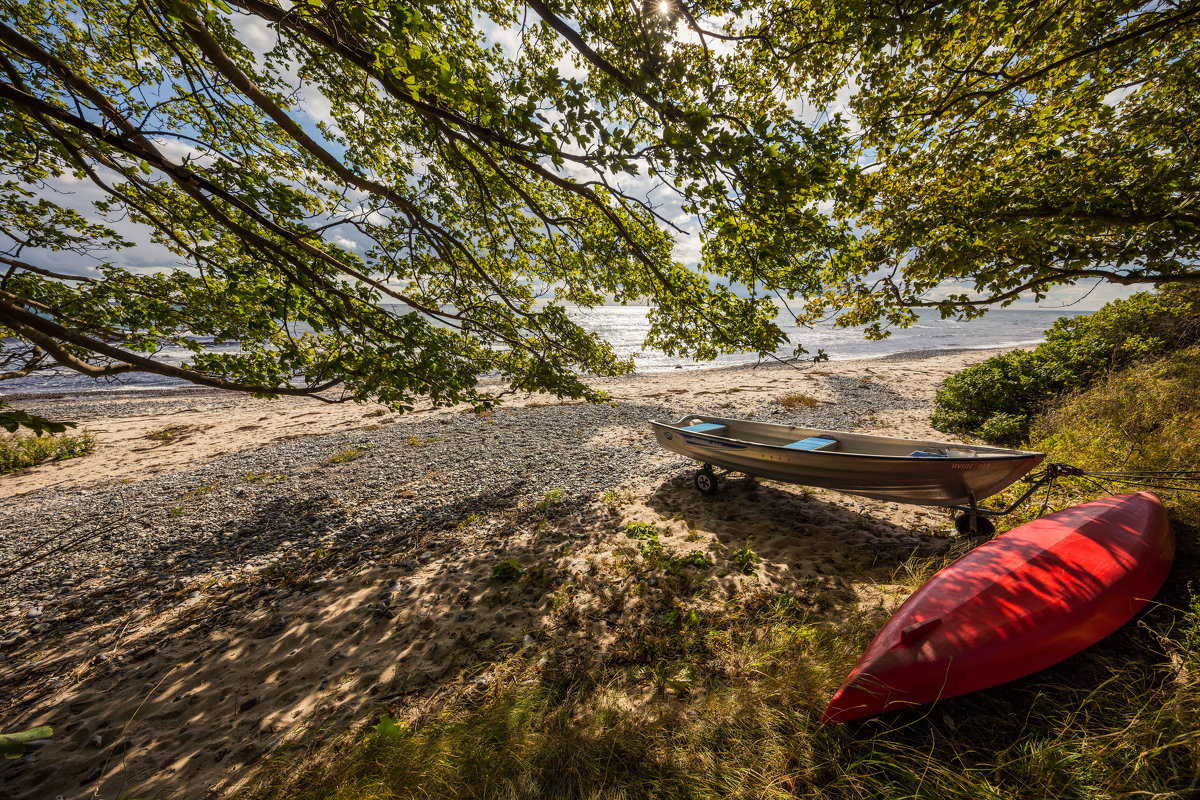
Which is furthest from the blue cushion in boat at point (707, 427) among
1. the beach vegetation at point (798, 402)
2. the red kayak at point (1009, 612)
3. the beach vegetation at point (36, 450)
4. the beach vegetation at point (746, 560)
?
the beach vegetation at point (36, 450)

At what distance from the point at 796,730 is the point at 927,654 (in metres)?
1.11

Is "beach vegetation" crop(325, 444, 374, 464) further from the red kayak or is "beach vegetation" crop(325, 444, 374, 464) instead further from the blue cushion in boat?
the red kayak

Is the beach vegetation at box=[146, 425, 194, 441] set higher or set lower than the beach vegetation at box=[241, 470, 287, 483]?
higher

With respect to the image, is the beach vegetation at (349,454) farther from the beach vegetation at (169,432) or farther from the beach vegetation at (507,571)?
the beach vegetation at (169,432)

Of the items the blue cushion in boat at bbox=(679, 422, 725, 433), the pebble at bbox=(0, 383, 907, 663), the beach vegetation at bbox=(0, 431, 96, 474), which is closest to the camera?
the pebble at bbox=(0, 383, 907, 663)

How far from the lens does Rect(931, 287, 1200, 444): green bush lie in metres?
8.61

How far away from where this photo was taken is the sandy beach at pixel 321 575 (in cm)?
344

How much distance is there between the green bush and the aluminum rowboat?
4.23 m

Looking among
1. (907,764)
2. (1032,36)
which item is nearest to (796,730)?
(907,764)

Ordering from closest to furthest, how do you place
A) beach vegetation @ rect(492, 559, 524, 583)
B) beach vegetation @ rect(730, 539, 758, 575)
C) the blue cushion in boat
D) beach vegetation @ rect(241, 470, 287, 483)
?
beach vegetation @ rect(730, 539, 758, 575) < beach vegetation @ rect(492, 559, 524, 583) < the blue cushion in boat < beach vegetation @ rect(241, 470, 287, 483)

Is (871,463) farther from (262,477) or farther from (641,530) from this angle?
(262,477)

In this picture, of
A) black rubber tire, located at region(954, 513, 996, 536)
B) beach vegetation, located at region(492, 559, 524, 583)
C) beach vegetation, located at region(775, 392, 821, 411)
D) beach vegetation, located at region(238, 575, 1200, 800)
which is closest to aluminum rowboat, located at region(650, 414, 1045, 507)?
black rubber tire, located at region(954, 513, 996, 536)

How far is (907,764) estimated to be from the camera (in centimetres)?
246

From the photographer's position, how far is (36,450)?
11.3 meters
